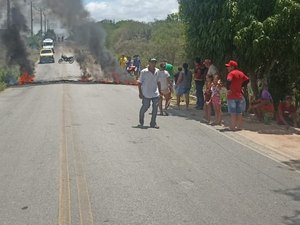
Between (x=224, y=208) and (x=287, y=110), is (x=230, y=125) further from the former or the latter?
(x=224, y=208)

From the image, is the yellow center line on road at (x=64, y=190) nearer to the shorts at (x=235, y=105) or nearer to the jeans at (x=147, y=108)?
the jeans at (x=147, y=108)

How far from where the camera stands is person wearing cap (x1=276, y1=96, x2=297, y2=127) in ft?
46.4

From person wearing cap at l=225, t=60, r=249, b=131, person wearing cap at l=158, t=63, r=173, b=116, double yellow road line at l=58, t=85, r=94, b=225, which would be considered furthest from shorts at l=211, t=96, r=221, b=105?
double yellow road line at l=58, t=85, r=94, b=225

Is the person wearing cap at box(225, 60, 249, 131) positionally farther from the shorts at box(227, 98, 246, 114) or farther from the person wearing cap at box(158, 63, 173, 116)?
the person wearing cap at box(158, 63, 173, 116)

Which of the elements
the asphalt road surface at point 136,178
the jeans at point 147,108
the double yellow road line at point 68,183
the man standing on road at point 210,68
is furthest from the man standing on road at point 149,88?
the man standing on road at point 210,68

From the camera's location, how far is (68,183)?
7.23 metres

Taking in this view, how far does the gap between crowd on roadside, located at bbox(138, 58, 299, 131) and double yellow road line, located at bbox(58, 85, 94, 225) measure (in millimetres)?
2189

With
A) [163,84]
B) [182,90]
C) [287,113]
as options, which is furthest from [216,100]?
[182,90]

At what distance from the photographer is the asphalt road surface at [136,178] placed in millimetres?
5871

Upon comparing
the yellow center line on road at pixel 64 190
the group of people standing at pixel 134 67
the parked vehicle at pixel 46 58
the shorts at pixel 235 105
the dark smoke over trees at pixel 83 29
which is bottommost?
the yellow center line on road at pixel 64 190

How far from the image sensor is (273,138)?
1190 cm

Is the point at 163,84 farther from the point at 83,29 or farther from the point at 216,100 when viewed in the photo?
the point at 83,29

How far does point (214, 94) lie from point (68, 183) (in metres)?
6.98

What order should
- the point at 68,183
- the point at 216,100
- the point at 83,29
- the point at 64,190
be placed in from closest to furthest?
the point at 64,190 < the point at 68,183 < the point at 216,100 < the point at 83,29
